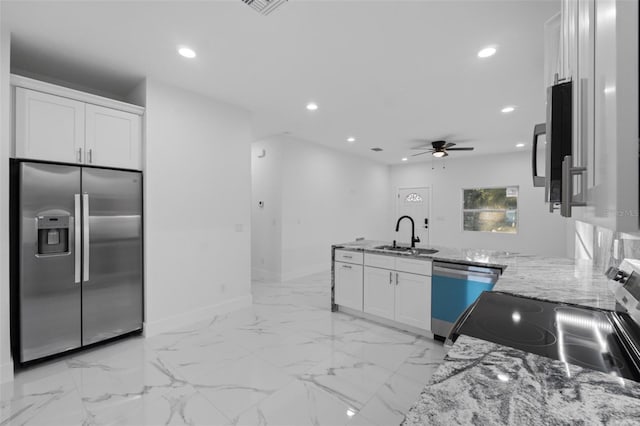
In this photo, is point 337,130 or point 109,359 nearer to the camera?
point 109,359

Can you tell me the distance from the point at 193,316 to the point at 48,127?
7.62ft

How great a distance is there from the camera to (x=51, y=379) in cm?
223

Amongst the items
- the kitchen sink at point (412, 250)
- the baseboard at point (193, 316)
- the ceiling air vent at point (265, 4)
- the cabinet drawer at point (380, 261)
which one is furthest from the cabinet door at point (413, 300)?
the ceiling air vent at point (265, 4)

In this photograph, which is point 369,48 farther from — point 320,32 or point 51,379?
point 51,379

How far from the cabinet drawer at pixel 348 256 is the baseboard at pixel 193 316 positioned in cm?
142

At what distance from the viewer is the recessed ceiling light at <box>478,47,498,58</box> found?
2.45 meters

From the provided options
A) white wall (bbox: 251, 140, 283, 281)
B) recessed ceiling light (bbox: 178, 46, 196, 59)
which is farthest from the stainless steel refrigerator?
white wall (bbox: 251, 140, 283, 281)

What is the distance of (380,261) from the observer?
10.6 ft

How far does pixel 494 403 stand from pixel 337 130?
4.72 metres

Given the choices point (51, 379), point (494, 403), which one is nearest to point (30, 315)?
point (51, 379)

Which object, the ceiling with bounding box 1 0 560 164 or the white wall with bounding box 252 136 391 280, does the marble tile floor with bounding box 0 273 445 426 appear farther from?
the ceiling with bounding box 1 0 560 164

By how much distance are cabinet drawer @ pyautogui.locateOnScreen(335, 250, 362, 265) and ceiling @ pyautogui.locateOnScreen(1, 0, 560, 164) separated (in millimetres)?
1943

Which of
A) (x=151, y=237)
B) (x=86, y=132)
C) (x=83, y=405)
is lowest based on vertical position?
(x=83, y=405)

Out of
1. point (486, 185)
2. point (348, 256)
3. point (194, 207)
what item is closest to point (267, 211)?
point (194, 207)
